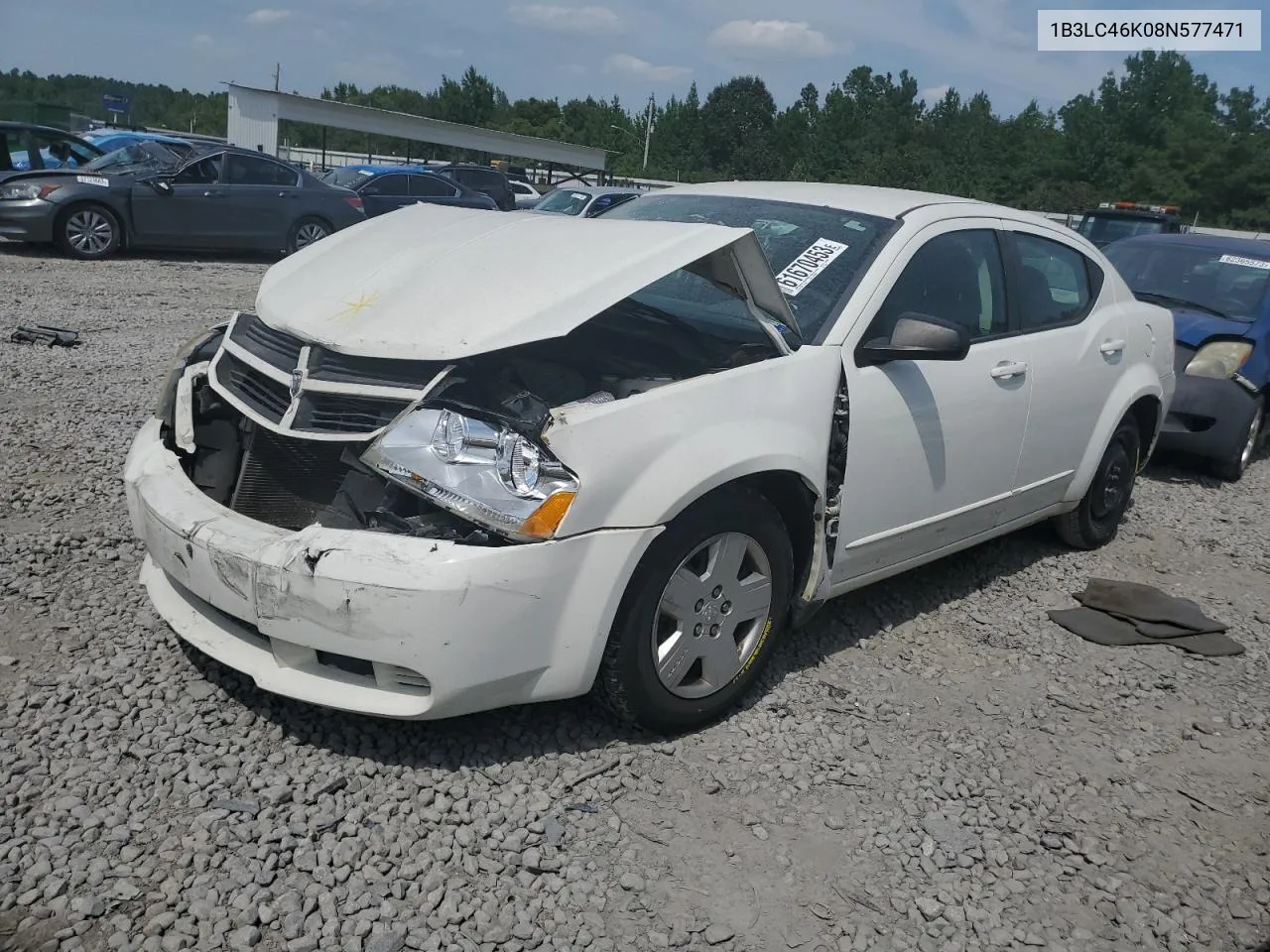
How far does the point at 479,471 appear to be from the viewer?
271cm

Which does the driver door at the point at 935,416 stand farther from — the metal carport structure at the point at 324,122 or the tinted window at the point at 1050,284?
the metal carport structure at the point at 324,122

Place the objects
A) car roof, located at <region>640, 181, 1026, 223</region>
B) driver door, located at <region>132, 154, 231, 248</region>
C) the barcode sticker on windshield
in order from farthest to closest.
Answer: driver door, located at <region>132, 154, 231, 248</region>, car roof, located at <region>640, 181, 1026, 223</region>, the barcode sticker on windshield

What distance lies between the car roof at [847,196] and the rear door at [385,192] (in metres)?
14.1

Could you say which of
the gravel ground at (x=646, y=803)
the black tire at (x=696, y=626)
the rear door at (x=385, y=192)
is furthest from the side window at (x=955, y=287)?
the rear door at (x=385, y=192)

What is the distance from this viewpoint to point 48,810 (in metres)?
2.62

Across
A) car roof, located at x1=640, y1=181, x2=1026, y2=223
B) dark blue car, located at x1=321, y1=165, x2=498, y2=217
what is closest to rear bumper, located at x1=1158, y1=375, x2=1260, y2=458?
car roof, located at x1=640, y1=181, x2=1026, y2=223

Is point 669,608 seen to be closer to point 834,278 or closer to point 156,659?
point 834,278

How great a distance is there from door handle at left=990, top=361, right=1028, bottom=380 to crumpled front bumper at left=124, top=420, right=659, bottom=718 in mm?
1912

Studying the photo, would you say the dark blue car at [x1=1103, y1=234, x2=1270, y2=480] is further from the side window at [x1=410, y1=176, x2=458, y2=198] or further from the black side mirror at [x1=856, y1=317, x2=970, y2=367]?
the side window at [x1=410, y1=176, x2=458, y2=198]

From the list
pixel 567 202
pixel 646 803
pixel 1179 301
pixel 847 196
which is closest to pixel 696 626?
pixel 646 803

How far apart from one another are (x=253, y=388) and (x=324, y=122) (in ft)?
112

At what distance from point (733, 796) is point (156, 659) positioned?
186 centimetres

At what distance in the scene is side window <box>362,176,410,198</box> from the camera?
59.2ft

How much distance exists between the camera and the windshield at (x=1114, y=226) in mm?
17781
